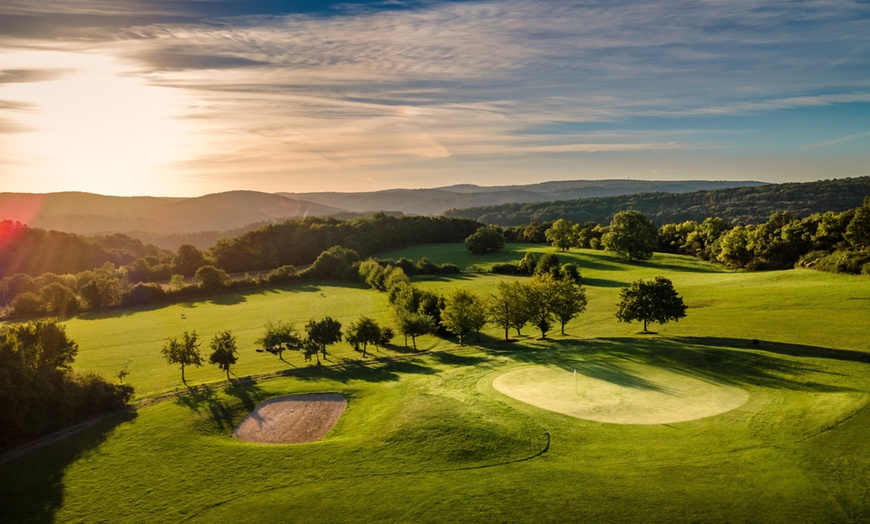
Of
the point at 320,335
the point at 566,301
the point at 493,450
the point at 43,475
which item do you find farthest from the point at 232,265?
the point at 493,450

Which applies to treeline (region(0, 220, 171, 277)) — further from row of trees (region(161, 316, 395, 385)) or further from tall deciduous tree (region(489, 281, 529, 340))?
tall deciduous tree (region(489, 281, 529, 340))

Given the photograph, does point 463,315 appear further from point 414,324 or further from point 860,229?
point 860,229

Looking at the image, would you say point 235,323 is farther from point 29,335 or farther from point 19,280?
point 19,280

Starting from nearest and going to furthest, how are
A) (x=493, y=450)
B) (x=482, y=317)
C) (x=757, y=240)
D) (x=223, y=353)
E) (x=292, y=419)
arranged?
(x=493, y=450), (x=292, y=419), (x=223, y=353), (x=482, y=317), (x=757, y=240)

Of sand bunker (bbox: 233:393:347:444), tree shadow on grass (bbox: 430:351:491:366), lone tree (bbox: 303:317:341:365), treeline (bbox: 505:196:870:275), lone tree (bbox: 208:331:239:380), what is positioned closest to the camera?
sand bunker (bbox: 233:393:347:444)

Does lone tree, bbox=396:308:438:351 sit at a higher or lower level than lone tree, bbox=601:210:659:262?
lower

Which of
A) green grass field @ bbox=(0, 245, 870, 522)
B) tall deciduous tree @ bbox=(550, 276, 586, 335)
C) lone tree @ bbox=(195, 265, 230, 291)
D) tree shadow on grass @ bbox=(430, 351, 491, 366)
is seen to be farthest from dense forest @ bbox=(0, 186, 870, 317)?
tree shadow on grass @ bbox=(430, 351, 491, 366)
